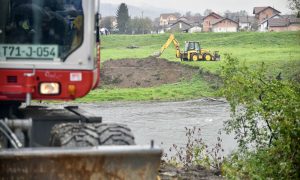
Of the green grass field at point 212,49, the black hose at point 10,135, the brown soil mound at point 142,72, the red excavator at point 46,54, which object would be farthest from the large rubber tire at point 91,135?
the brown soil mound at point 142,72

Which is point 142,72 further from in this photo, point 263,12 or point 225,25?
point 263,12

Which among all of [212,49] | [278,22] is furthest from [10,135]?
[278,22]

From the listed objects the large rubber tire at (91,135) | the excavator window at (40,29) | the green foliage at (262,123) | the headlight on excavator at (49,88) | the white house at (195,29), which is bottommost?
the green foliage at (262,123)

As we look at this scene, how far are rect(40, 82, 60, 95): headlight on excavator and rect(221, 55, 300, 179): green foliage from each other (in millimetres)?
4615

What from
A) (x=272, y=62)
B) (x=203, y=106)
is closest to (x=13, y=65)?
(x=203, y=106)

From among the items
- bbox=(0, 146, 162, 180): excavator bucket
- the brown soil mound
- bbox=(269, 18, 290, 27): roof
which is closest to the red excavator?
bbox=(0, 146, 162, 180): excavator bucket

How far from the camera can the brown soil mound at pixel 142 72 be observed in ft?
144

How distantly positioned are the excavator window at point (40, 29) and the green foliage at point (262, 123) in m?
4.60

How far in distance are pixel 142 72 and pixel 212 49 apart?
1869 centimetres

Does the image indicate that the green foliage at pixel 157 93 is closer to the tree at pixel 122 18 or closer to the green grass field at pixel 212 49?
the green grass field at pixel 212 49

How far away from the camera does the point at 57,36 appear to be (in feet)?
23.4

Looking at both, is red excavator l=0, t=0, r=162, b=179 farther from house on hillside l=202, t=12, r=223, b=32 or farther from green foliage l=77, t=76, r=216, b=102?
house on hillside l=202, t=12, r=223, b=32

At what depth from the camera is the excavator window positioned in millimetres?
7078

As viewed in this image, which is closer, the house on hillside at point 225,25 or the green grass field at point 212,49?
the green grass field at point 212,49
